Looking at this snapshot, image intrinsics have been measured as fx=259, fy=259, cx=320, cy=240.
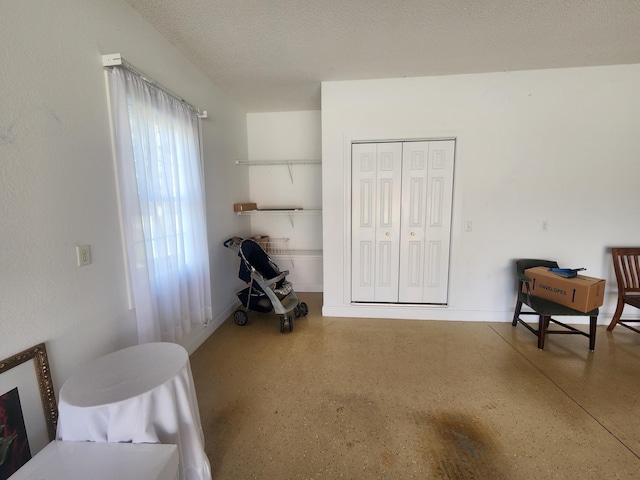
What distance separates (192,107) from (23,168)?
59.9 inches

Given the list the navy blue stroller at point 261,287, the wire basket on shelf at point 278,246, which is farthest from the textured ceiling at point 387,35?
the wire basket on shelf at point 278,246

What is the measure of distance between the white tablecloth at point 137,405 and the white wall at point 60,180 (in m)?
0.33

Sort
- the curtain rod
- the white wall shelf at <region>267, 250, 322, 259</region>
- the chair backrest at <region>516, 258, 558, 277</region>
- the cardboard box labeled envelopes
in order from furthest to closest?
the white wall shelf at <region>267, 250, 322, 259</region>
the chair backrest at <region>516, 258, 558, 277</region>
the cardboard box labeled envelopes
the curtain rod

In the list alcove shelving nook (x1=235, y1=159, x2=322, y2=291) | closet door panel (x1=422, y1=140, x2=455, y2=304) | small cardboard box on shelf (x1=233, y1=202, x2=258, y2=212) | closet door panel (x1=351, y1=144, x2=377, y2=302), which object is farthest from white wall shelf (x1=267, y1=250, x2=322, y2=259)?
closet door panel (x1=422, y1=140, x2=455, y2=304)

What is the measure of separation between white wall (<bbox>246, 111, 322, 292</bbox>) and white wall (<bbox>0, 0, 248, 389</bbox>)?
2.14 m

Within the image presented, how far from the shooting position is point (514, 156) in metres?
2.88

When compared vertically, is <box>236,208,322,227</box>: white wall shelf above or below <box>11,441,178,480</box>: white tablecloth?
above

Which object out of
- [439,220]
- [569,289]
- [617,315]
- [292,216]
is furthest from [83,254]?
[617,315]

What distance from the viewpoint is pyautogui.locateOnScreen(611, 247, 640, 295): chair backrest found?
2721 mm

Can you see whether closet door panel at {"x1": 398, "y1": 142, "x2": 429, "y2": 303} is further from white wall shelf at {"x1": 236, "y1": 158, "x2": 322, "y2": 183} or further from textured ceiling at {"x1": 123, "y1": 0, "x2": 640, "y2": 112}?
white wall shelf at {"x1": 236, "y1": 158, "x2": 322, "y2": 183}

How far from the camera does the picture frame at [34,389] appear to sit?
45.5 inches

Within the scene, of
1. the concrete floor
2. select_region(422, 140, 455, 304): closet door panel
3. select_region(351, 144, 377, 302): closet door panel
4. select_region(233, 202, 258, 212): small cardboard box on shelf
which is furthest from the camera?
select_region(233, 202, 258, 212): small cardboard box on shelf

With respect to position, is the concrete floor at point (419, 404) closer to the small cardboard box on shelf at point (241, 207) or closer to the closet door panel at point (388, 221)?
the closet door panel at point (388, 221)

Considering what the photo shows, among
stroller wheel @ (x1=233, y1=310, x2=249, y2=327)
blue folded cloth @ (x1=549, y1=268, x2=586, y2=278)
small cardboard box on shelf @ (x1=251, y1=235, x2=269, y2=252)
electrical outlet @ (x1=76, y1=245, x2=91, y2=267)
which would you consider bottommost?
stroller wheel @ (x1=233, y1=310, x2=249, y2=327)
